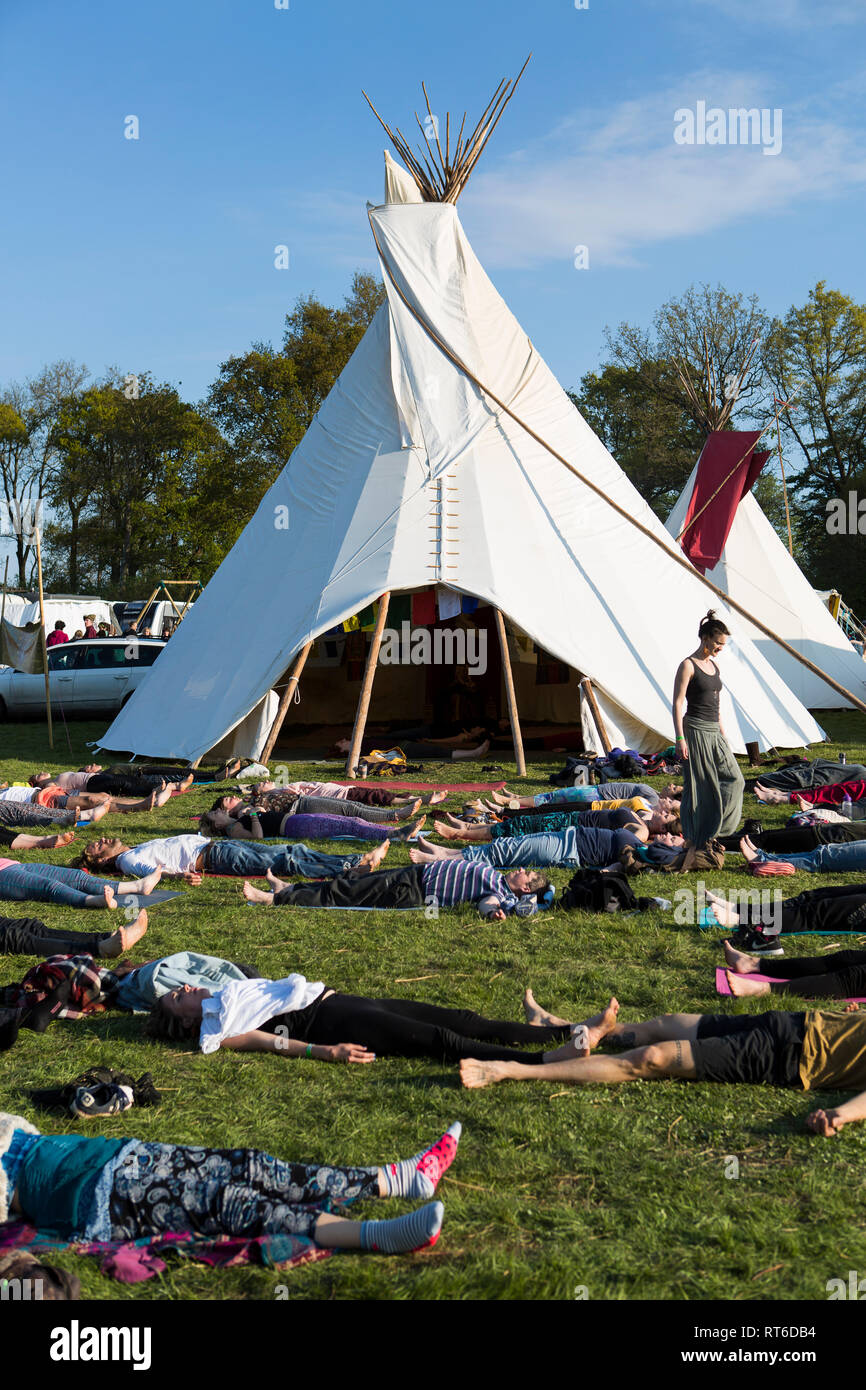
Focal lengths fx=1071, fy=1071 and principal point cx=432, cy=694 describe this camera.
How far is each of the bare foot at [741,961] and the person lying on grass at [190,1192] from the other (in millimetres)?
2226

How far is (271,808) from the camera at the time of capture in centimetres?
840

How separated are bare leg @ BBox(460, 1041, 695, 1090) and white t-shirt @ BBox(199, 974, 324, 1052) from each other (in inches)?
31.3

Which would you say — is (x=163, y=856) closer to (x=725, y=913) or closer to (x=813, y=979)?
(x=725, y=913)

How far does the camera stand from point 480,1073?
12.3 feet

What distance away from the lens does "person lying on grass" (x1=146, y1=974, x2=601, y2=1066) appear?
4.05 m

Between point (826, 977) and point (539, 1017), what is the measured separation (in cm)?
128

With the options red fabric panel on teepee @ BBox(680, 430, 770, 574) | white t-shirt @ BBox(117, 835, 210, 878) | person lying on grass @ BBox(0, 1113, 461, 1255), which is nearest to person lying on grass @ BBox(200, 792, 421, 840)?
white t-shirt @ BBox(117, 835, 210, 878)

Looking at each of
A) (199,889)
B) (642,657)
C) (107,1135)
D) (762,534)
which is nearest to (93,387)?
(762,534)

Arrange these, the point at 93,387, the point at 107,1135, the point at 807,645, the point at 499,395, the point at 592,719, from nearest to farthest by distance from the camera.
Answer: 1. the point at 107,1135
2. the point at 592,719
3. the point at 499,395
4. the point at 807,645
5. the point at 93,387

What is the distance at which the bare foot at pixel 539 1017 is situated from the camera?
4.13 metres

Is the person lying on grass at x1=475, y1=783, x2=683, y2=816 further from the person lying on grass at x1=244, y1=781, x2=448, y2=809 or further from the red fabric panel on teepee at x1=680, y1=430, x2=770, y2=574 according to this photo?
the red fabric panel on teepee at x1=680, y1=430, x2=770, y2=574

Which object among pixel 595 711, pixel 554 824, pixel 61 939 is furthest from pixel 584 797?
pixel 61 939
